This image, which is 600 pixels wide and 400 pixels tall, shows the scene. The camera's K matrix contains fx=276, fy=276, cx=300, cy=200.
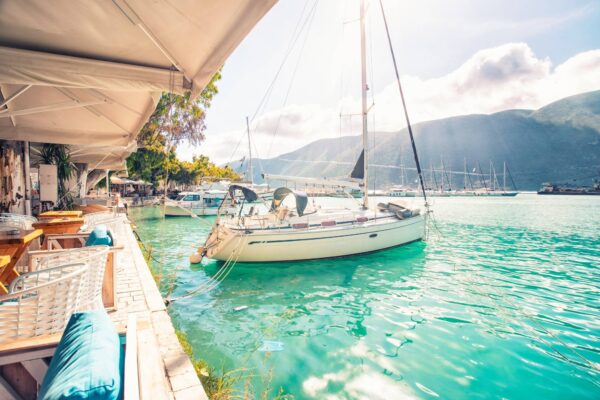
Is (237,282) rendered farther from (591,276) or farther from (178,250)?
(591,276)

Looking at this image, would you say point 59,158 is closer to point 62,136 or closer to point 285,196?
point 62,136

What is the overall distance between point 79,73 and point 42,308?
2.35 m

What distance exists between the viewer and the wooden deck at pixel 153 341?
186cm

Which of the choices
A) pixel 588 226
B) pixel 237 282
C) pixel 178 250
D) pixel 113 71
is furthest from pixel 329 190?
pixel 588 226

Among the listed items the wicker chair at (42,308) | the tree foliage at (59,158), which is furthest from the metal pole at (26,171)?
the wicker chair at (42,308)

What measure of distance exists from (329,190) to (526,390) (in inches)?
406

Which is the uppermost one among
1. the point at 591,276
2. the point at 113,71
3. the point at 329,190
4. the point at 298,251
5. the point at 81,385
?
the point at 113,71

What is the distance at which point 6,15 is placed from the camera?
2268 mm

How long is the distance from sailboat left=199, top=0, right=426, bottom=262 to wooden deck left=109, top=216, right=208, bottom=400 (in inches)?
162

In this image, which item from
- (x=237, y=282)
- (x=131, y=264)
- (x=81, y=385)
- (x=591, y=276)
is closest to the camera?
(x=81, y=385)

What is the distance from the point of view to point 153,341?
7.74ft

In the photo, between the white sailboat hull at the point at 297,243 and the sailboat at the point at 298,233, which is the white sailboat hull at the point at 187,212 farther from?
the white sailboat hull at the point at 297,243

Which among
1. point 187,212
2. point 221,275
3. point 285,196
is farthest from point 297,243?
point 187,212

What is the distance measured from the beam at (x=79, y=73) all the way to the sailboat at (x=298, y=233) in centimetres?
711
